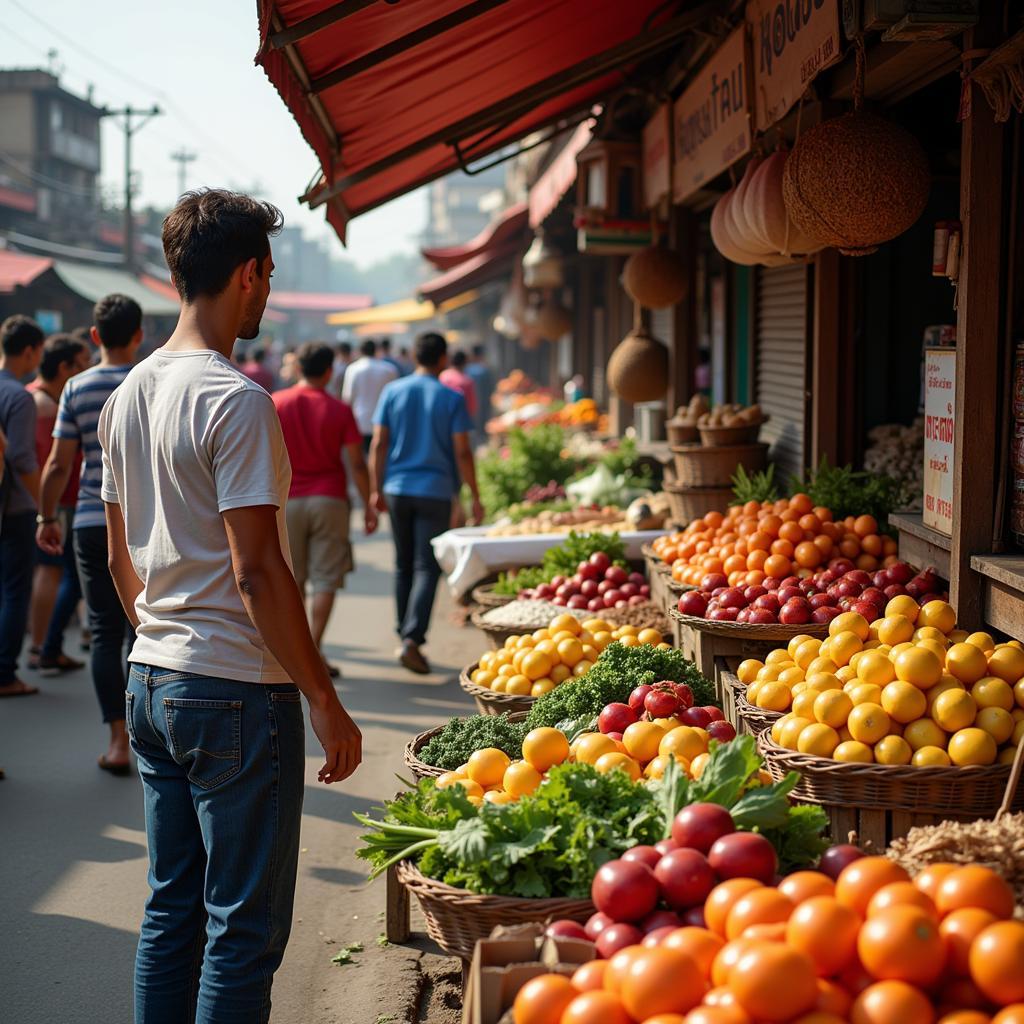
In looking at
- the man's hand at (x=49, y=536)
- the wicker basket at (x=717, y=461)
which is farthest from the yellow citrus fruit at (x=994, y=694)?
the man's hand at (x=49, y=536)

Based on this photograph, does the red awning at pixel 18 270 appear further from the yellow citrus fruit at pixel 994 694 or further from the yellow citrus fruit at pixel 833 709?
the yellow citrus fruit at pixel 994 694

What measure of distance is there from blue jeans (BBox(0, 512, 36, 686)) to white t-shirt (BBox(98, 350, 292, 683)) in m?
5.13

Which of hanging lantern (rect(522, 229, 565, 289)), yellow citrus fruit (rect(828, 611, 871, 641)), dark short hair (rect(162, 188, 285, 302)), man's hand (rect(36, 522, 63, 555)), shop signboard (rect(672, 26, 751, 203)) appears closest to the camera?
dark short hair (rect(162, 188, 285, 302))

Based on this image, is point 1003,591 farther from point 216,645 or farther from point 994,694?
point 216,645

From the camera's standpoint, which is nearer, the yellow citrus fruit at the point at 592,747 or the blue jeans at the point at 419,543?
the yellow citrus fruit at the point at 592,747

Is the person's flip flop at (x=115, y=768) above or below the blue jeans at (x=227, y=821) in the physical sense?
below

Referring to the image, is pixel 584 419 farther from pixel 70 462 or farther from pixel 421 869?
pixel 421 869

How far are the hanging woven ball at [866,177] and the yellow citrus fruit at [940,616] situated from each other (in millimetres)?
1252

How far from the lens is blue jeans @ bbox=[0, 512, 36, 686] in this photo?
7562 millimetres

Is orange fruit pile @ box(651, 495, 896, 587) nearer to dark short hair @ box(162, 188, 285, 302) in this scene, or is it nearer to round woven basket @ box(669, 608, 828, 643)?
round woven basket @ box(669, 608, 828, 643)

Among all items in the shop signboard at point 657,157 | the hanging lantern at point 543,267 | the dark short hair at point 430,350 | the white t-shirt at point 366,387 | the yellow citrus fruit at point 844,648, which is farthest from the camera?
the white t-shirt at point 366,387

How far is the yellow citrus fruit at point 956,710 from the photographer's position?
10.9 feet

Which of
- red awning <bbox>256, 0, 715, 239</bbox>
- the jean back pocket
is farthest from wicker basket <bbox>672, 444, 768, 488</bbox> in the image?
the jean back pocket

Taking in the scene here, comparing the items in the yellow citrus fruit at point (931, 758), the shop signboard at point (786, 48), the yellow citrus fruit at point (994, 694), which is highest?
the shop signboard at point (786, 48)
